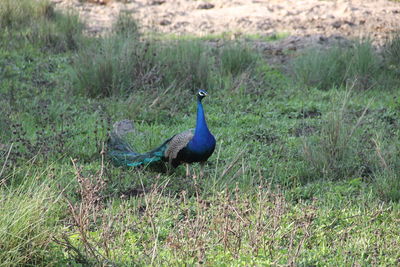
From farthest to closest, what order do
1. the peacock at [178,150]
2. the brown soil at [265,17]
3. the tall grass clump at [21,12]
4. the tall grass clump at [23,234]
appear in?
1. the brown soil at [265,17]
2. the tall grass clump at [21,12]
3. the peacock at [178,150]
4. the tall grass clump at [23,234]

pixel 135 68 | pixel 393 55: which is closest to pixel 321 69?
pixel 393 55

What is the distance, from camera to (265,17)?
476 inches

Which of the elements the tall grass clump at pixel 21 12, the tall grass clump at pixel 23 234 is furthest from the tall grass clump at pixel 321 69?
the tall grass clump at pixel 23 234

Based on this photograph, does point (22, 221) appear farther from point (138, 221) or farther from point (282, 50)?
point (282, 50)

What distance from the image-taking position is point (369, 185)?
18.0 ft

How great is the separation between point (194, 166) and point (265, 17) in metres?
6.60

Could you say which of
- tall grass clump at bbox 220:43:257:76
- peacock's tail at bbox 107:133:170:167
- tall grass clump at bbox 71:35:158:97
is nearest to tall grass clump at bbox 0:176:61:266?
peacock's tail at bbox 107:133:170:167

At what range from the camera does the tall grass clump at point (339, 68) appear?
8672 mm

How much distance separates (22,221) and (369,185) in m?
3.04

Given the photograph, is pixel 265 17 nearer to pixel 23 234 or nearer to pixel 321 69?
pixel 321 69

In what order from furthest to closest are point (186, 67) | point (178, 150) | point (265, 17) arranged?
point (265, 17) → point (186, 67) → point (178, 150)

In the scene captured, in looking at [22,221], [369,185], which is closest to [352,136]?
[369,185]

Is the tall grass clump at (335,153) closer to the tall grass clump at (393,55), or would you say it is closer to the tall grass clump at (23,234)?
the tall grass clump at (23,234)

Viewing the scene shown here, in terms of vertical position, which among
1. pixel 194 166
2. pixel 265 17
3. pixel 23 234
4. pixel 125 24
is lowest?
pixel 194 166
